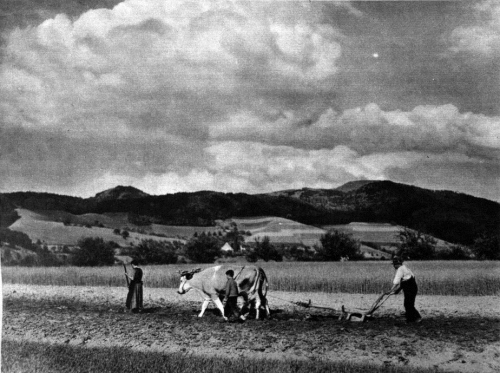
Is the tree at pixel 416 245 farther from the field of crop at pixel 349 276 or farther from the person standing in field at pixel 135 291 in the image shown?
the person standing in field at pixel 135 291

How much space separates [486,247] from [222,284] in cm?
294

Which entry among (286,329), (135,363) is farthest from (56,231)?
(286,329)

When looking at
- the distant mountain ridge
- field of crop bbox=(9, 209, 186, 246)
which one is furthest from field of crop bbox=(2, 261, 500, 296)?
the distant mountain ridge

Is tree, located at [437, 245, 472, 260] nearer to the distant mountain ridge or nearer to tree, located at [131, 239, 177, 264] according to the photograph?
tree, located at [131, 239, 177, 264]

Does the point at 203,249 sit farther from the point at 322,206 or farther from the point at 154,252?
the point at 322,206

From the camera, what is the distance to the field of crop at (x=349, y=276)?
6.89 metres

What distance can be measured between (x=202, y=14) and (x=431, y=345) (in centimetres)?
439

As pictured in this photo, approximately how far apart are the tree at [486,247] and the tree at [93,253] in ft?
13.8

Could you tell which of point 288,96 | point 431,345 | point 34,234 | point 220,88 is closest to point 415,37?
point 288,96

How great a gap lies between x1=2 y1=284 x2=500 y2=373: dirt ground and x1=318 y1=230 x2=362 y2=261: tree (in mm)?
457

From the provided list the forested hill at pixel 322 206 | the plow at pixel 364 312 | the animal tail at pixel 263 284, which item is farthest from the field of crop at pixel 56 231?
the plow at pixel 364 312

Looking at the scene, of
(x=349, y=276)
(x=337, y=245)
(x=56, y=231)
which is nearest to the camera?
(x=349, y=276)

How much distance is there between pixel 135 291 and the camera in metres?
7.70

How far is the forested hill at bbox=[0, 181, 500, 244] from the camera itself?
22.8ft
